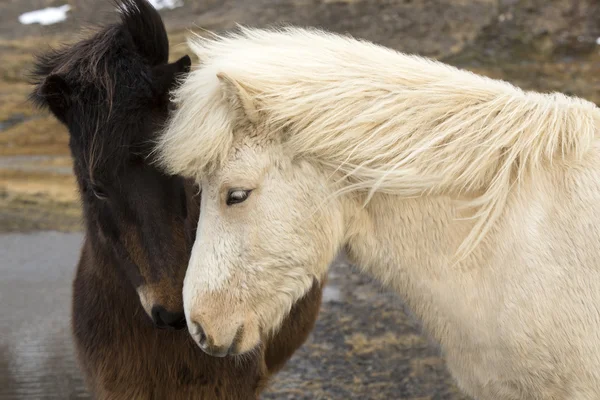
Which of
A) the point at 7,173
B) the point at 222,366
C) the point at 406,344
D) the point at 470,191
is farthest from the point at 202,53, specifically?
the point at 7,173

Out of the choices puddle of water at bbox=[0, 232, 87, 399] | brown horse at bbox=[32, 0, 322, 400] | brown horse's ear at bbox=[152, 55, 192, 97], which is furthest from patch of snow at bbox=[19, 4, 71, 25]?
brown horse's ear at bbox=[152, 55, 192, 97]

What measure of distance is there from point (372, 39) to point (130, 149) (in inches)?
576

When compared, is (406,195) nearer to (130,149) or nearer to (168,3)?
(130,149)

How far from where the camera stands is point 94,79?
10.8 ft

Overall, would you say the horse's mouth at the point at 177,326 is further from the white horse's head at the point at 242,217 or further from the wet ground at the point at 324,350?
the wet ground at the point at 324,350

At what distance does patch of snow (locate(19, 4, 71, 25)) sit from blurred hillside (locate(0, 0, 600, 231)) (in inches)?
8.3

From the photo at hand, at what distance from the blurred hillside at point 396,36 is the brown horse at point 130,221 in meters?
9.48

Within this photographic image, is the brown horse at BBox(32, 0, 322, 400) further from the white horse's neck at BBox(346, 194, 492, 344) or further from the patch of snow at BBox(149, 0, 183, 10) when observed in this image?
the patch of snow at BBox(149, 0, 183, 10)

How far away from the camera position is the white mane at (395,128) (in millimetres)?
2646

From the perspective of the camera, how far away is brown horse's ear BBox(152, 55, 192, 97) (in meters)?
3.34

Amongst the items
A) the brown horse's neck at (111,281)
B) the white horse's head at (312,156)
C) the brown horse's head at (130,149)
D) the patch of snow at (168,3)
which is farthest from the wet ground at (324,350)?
the patch of snow at (168,3)

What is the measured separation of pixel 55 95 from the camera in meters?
3.35

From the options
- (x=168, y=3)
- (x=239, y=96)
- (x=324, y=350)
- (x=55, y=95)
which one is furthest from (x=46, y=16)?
(x=239, y=96)

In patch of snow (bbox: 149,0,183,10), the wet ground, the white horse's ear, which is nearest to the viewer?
the white horse's ear
